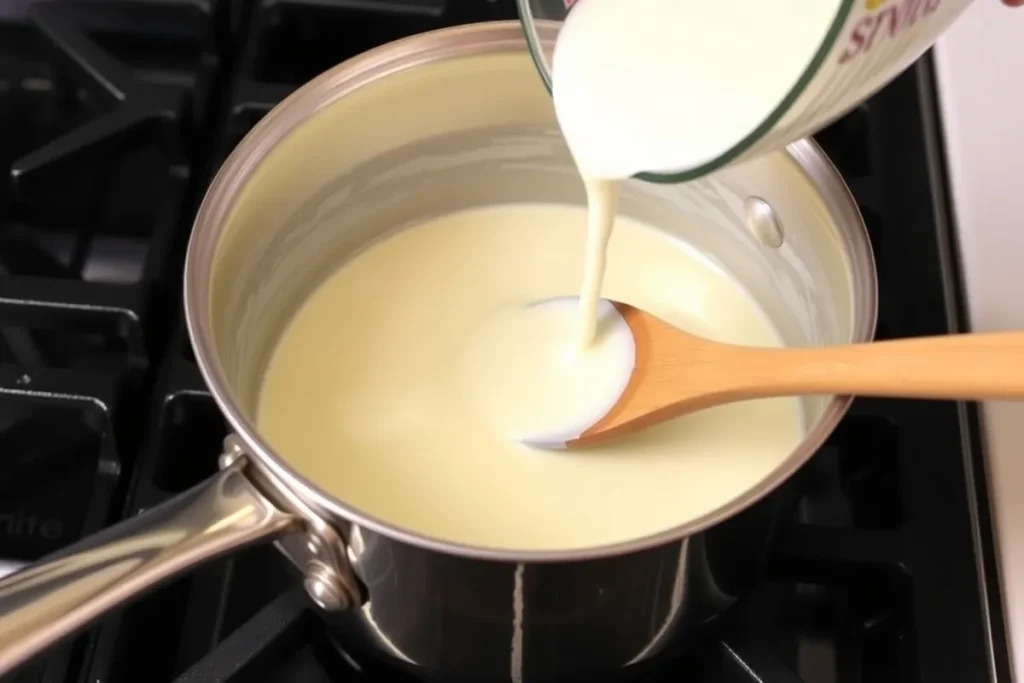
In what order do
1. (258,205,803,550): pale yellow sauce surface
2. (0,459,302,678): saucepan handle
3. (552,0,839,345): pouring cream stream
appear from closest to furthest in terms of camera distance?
(0,459,302,678): saucepan handle < (552,0,839,345): pouring cream stream < (258,205,803,550): pale yellow sauce surface

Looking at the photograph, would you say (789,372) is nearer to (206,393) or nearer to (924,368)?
(924,368)

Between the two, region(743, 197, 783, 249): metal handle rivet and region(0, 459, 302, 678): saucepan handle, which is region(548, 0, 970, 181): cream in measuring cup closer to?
region(743, 197, 783, 249): metal handle rivet

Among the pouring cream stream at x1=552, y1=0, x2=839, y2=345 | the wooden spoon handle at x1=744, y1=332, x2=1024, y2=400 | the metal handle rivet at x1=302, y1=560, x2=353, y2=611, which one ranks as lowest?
the metal handle rivet at x1=302, y1=560, x2=353, y2=611

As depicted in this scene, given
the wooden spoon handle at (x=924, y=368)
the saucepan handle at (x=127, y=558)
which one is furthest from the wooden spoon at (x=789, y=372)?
the saucepan handle at (x=127, y=558)

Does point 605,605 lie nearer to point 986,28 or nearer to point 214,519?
point 214,519

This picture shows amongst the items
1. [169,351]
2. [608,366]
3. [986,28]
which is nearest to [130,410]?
[169,351]

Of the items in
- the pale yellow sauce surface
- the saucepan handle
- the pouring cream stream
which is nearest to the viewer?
the saucepan handle

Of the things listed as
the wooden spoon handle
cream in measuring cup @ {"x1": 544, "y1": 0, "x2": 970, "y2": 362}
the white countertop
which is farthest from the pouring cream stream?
the white countertop

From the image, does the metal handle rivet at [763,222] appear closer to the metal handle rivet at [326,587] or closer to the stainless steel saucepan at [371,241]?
the stainless steel saucepan at [371,241]
